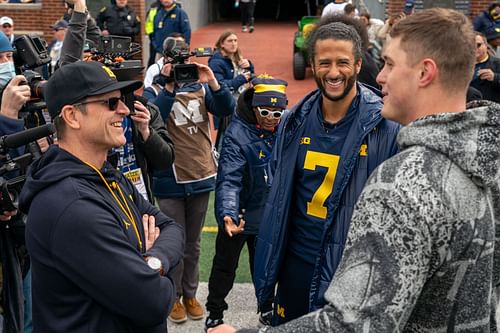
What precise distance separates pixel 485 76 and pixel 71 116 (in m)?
5.64

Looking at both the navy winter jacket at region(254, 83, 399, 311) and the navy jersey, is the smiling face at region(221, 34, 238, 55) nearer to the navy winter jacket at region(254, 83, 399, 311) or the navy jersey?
the navy winter jacket at region(254, 83, 399, 311)

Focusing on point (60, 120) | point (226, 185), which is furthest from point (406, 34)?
point (226, 185)

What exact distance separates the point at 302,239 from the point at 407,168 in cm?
169

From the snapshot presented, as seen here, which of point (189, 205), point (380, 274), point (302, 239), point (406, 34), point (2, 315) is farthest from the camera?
point (189, 205)

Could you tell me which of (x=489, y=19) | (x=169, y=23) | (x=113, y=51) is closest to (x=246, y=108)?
(x=113, y=51)

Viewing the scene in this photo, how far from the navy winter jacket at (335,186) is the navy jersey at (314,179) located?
50 mm

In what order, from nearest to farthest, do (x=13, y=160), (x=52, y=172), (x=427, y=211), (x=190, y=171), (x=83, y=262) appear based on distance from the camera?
1. (x=427, y=211)
2. (x=83, y=262)
3. (x=52, y=172)
4. (x=13, y=160)
5. (x=190, y=171)

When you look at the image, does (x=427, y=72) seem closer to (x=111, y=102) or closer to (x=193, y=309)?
(x=111, y=102)

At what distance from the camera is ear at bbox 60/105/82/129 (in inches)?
101

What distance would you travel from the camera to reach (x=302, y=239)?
131 inches

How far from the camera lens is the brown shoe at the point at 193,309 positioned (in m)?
5.22

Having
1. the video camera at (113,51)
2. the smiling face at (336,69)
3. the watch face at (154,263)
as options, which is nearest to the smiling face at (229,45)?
the video camera at (113,51)

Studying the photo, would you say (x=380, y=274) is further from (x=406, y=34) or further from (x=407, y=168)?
(x=406, y=34)

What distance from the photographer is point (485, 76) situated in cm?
713
